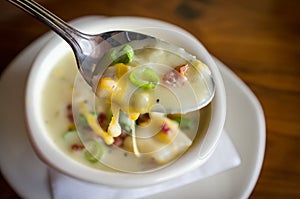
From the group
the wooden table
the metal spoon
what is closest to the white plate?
the wooden table

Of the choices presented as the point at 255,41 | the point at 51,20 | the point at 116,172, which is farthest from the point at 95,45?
the point at 255,41

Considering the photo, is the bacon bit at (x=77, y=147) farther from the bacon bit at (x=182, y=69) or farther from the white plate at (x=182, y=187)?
the bacon bit at (x=182, y=69)

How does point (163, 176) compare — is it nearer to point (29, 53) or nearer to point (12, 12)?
point (29, 53)

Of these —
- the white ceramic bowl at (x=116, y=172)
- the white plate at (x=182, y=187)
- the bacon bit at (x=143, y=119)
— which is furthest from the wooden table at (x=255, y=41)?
the bacon bit at (x=143, y=119)

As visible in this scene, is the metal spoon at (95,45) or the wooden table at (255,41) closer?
the metal spoon at (95,45)

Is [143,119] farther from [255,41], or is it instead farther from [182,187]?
[255,41]

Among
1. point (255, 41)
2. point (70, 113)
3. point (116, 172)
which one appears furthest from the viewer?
point (255, 41)
